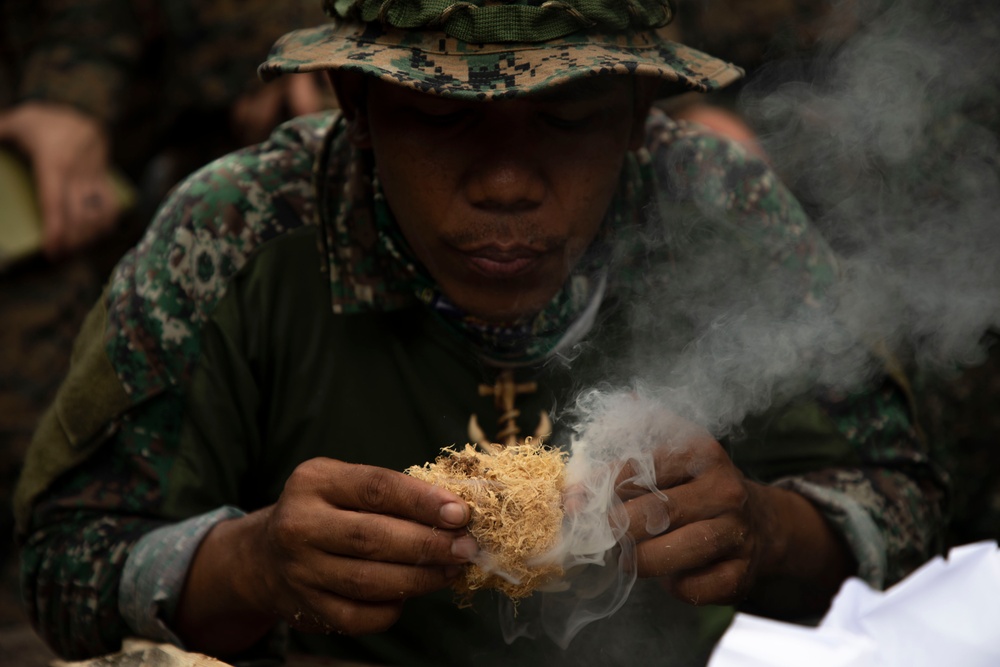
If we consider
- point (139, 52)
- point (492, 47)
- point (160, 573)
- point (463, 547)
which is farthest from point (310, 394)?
point (139, 52)

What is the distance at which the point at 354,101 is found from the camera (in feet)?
9.02

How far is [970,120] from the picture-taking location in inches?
169

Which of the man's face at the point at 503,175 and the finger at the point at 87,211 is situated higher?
the man's face at the point at 503,175

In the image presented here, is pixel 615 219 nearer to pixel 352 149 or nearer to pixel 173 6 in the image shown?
pixel 352 149

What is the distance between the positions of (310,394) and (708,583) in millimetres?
1212

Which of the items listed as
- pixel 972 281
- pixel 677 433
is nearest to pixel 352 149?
pixel 677 433

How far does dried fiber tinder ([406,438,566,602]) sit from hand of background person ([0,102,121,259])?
112 inches

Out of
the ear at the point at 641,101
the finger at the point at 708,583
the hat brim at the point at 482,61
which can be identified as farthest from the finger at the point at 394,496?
the ear at the point at 641,101

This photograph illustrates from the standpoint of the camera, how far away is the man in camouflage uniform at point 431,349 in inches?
92.7

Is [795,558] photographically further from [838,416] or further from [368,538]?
[368,538]

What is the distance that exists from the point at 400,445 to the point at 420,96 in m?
1.00

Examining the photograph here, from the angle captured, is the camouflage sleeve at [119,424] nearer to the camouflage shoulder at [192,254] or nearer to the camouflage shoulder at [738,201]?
the camouflage shoulder at [192,254]

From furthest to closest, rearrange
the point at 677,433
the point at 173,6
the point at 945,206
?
the point at 173,6 < the point at 945,206 < the point at 677,433

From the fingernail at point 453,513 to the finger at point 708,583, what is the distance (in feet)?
1.99
